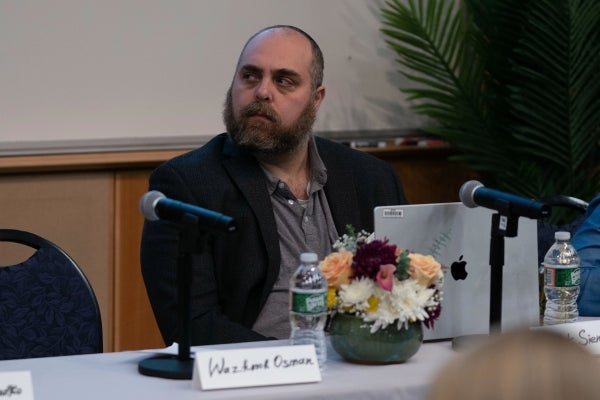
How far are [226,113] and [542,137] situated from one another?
83.0 inches

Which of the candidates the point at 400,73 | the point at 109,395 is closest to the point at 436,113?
the point at 400,73

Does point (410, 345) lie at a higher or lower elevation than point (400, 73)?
lower

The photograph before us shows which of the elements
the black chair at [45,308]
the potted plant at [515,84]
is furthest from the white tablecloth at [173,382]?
the potted plant at [515,84]

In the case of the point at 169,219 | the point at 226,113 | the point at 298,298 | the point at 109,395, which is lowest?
the point at 109,395

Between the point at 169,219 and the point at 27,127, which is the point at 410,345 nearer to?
the point at 169,219

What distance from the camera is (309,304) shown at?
94.6 inches

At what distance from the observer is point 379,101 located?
17.6ft

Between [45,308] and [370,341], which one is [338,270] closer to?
[370,341]

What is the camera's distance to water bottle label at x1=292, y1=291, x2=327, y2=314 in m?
2.40

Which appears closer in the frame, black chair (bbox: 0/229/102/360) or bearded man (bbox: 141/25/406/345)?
black chair (bbox: 0/229/102/360)

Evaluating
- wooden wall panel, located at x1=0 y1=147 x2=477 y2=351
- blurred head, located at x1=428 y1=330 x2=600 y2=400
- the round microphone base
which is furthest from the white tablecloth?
wooden wall panel, located at x1=0 y1=147 x2=477 y2=351

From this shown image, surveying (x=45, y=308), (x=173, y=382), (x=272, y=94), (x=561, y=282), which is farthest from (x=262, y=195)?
(x=173, y=382)

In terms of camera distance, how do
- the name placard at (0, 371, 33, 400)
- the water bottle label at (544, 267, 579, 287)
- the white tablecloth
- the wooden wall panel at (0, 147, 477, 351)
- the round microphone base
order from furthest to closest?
the wooden wall panel at (0, 147, 477, 351) → the water bottle label at (544, 267, 579, 287) → the round microphone base → the white tablecloth → the name placard at (0, 371, 33, 400)

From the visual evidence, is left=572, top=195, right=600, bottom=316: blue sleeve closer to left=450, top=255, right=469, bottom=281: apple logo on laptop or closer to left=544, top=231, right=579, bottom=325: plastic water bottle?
left=544, top=231, right=579, bottom=325: plastic water bottle
